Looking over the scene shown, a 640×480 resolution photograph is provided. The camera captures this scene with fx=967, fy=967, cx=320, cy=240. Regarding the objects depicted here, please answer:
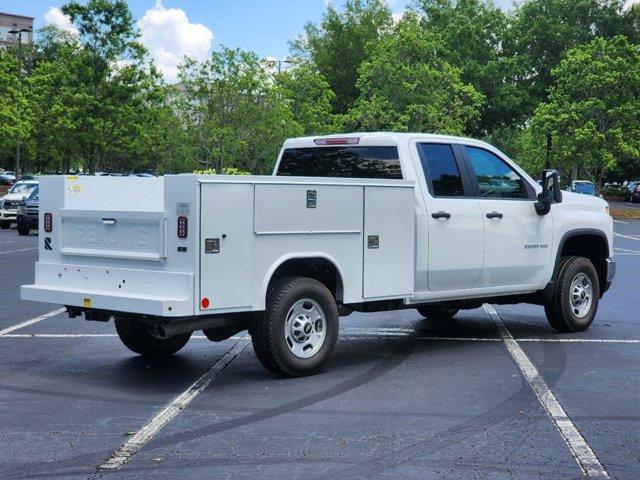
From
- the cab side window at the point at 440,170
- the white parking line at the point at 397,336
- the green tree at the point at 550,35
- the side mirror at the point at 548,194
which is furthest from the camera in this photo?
the green tree at the point at 550,35

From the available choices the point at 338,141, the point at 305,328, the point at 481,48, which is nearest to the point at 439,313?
the point at 338,141

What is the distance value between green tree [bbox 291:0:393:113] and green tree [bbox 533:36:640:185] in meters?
23.0

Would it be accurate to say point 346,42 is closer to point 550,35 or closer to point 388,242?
point 550,35

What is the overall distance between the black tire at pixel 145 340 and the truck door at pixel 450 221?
2.47m

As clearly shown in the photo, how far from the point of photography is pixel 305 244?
7.98 m

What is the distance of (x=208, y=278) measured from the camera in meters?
7.34

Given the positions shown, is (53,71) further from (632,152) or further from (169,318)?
(169,318)

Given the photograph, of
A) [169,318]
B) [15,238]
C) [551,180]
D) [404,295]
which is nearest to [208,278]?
[169,318]

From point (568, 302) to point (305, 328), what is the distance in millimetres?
3813

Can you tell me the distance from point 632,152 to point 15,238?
31.6 meters

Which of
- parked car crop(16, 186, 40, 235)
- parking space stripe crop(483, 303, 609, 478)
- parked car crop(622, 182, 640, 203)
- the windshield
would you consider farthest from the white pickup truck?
parked car crop(622, 182, 640, 203)

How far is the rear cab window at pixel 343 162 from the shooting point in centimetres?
923

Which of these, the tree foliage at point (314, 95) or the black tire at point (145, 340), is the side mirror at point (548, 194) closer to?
the black tire at point (145, 340)

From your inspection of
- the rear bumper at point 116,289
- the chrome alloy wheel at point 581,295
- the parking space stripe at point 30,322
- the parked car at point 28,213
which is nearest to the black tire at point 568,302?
the chrome alloy wheel at point 581,295
